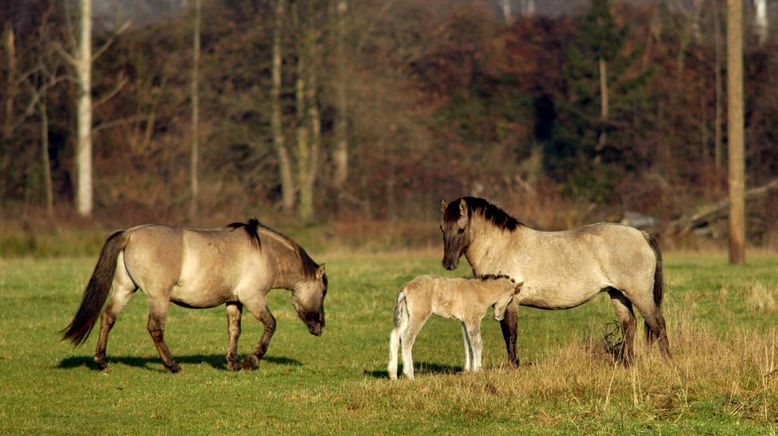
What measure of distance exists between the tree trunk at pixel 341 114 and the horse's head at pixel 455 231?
105ft

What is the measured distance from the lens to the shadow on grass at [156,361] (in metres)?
15.1

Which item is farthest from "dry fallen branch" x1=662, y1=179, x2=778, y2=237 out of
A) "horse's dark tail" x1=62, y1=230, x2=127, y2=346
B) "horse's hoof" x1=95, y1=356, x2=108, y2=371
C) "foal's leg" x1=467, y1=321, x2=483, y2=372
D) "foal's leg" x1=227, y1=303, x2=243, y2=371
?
"horse's dark tail" x1=62, y1=230, x2=127, y2=346

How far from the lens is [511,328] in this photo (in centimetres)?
1344

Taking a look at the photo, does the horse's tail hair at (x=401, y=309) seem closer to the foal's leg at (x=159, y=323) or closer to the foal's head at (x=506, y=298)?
the foal's head at (x=506, y=298)

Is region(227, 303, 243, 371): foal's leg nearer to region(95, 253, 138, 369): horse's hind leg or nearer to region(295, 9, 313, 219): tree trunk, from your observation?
region(95, 253, 138, 369): horse's hind leg

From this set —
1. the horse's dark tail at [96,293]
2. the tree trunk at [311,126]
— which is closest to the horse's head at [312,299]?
the horse's dark tail at [96,293]

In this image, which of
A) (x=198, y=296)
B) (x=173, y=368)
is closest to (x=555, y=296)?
(x=198, y=296)

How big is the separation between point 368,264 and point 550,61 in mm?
31008

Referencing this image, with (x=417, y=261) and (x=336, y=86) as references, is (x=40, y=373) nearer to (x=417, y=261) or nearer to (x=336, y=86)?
(x=417, y=261)

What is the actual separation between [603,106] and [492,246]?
36852 millimetres

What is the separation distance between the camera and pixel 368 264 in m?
30.1

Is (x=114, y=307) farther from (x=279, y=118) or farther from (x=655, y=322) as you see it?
(x=279, y=118)

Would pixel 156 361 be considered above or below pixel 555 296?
below

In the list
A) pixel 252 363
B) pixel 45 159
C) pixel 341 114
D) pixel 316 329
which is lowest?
pixel 252 363
